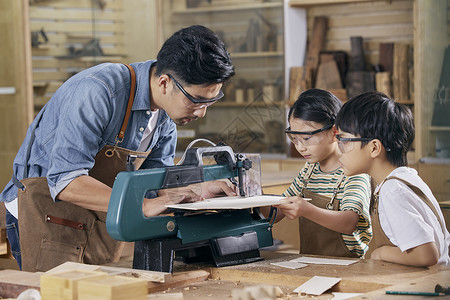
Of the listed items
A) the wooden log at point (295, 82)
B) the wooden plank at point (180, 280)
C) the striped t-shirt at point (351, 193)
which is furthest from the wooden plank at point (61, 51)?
the wooden plank at point (180, 280)

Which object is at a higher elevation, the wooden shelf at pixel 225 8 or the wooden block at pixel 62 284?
the wooden shelf at pixel 225 8

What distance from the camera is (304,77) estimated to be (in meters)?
6.07

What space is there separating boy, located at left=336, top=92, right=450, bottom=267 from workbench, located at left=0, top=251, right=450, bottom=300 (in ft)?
0.21

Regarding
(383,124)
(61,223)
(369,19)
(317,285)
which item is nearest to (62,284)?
(317,285)

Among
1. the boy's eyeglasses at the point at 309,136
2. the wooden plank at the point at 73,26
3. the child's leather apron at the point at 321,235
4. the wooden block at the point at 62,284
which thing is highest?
the wooden plank at the point at 73,26

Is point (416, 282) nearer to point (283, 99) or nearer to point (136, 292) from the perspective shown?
point (136, 292)

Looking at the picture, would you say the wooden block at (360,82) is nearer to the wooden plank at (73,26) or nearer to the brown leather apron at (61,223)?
the wooden plank at (73,26)

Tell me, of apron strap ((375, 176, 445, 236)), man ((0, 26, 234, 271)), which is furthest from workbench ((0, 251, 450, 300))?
man ((0, 26, 234, 271))

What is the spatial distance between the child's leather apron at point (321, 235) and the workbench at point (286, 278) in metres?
0.56

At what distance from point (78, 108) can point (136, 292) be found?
0.89m

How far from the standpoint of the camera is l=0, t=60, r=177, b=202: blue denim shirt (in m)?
2.25

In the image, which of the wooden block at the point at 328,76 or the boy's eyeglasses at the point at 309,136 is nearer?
the boy's eyeglasses at the point at 309,136

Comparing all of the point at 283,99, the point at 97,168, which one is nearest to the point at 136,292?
the point at 97,168

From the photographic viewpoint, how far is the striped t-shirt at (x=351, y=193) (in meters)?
2.63
